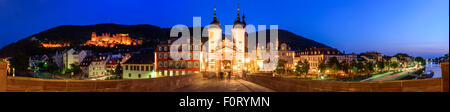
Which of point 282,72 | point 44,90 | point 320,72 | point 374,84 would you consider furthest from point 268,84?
point 320,72

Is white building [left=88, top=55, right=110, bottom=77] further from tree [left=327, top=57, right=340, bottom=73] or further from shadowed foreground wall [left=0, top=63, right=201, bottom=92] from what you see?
shadowed foreground wall [left=0, top=63, right=201, bottom=92]

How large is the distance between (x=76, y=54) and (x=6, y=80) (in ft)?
324

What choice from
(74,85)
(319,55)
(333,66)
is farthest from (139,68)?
(319,55)

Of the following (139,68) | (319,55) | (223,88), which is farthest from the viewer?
(319,55)

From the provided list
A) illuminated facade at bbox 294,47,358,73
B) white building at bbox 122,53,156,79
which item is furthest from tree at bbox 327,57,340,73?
white building at bbox 122,53,156,79

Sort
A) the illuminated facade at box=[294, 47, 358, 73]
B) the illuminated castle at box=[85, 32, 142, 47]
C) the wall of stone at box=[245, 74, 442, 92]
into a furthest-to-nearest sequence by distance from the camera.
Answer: the illuminated castle at box=[85, 32, 142, 47], the illuminated facade at box=[294, 47, 358, 73], the wall of stone at box=[245, 74, 442, 92]

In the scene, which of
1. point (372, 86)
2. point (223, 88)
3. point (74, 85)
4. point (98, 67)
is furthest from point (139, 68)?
point (372, 86)

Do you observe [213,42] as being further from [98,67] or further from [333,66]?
[98,67]

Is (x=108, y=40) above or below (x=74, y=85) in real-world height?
above

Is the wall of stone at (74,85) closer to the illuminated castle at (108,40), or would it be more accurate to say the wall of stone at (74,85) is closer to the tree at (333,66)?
the tree at (333,66)

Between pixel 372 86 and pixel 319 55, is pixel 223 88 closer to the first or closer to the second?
pixel 372 86

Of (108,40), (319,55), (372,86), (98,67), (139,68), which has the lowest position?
(98,67)

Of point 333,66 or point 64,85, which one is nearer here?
point 64,85

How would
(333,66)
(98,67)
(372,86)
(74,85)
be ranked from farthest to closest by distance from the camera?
(98,67) → (333,66) → (74,85) → (372,86)
